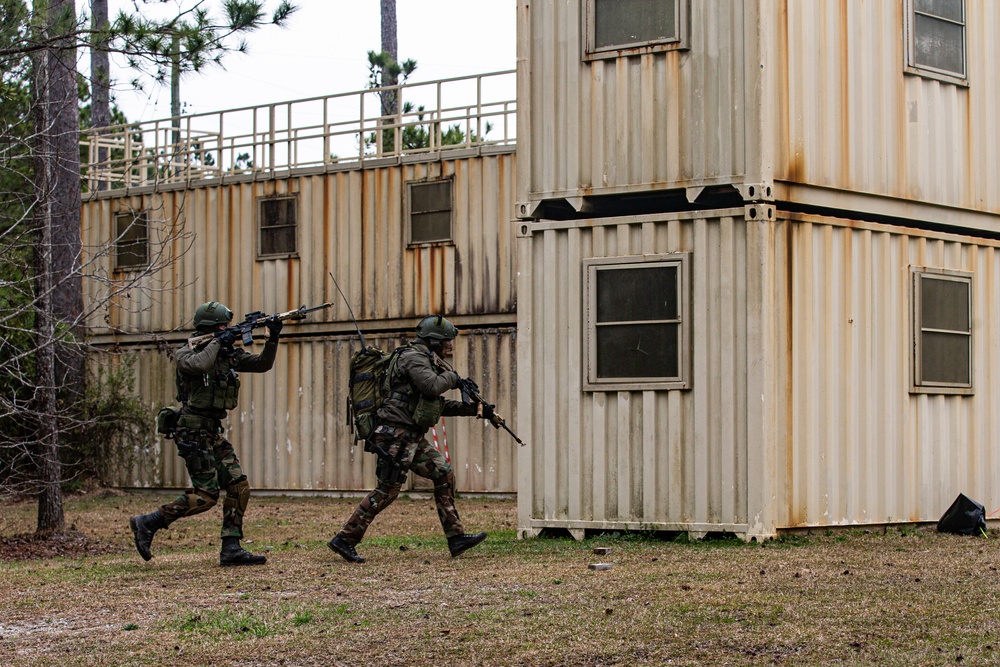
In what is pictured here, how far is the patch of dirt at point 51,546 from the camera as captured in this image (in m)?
13.7

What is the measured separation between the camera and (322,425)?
22438 millimetres

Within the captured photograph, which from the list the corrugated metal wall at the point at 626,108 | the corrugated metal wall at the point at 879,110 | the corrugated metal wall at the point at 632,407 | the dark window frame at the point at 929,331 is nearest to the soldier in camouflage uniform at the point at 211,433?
the corrugated metal wall at the point at 632,407

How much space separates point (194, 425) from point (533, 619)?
13.3ft

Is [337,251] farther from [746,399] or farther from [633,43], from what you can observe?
[746,399]

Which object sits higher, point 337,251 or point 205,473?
point 337,251

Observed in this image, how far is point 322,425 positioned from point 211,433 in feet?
35.5

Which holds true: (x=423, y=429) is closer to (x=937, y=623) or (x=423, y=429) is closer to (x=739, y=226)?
(x=739, y=226)

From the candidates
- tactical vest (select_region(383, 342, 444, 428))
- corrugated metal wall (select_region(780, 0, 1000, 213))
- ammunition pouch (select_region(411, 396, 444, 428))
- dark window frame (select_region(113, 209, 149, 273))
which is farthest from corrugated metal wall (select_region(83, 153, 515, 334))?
ammunition pouch (select_region(411, 396, 444, 428))

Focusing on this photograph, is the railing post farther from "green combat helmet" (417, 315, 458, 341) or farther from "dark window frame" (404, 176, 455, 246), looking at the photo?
"green combat helmet" (417, 315, 458, 341)

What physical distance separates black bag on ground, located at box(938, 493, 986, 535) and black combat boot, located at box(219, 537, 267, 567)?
5846 millimetres

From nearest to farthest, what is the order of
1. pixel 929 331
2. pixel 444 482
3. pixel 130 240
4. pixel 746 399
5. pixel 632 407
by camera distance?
pixel 444 482 → pixel 746 399 → pixel 632 407 → pixel 929 331 → pixel 130 240

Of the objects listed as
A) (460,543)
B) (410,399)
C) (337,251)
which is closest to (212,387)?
(410,399)

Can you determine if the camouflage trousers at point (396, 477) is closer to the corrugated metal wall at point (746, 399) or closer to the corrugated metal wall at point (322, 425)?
the corrugated metal wall at point (746, 399)

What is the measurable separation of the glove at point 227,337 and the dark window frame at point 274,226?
1124 centimetres
